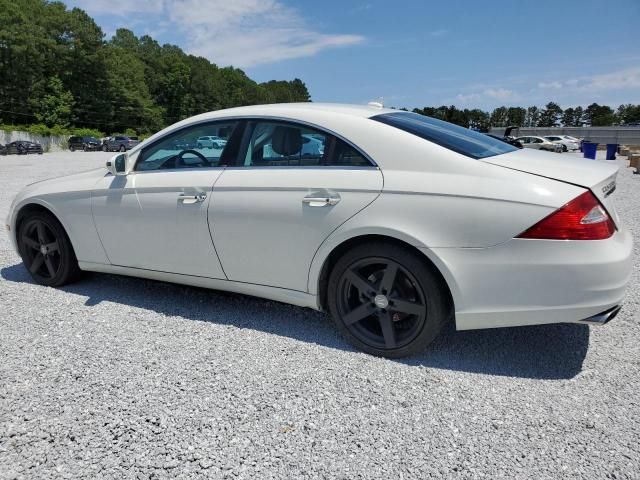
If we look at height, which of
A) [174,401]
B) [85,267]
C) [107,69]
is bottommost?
[174,401]

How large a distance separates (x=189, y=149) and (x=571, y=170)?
8.83ft

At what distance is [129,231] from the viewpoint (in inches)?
143

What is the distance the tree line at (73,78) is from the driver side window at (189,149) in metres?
74.3

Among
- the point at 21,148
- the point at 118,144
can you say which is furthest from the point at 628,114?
the point at 21,148

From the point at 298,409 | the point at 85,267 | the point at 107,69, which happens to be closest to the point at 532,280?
the point at 298,409

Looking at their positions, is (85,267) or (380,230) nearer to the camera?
(380,230)

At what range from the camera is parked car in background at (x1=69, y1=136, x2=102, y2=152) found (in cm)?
5034

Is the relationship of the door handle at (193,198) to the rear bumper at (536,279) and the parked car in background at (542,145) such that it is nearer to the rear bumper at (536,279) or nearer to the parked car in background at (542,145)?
the rear bumper at (536,279)

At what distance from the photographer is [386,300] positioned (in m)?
2.80

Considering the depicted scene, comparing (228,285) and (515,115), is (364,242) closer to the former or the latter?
(228,285)

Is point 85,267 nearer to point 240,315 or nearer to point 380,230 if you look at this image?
point 240,315

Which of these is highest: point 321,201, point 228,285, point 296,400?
point 321,201

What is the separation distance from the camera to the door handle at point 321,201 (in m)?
2.82

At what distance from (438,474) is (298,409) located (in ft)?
2.53
